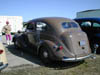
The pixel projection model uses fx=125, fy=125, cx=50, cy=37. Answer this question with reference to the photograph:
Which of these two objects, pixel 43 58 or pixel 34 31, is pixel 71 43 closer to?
Result: pixel 43 58

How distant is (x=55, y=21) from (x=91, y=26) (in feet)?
8.74

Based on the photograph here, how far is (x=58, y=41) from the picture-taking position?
4660 mm

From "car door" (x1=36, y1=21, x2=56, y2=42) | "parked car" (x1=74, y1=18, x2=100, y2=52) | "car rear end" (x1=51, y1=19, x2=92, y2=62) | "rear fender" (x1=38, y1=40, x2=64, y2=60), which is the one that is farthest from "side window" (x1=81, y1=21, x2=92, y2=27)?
"rear fender" (x1=38, y1=40, x2=64, y2=60)

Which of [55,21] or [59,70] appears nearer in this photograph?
[59,70]

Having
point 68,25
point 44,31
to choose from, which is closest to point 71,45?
point 68,25

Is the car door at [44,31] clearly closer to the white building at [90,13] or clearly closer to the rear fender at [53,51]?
the rear fender at [53,51]

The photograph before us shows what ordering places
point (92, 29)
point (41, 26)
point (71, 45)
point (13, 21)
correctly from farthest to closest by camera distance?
point (13, 21) < point (92, 29) < point (41, 26) < point (71, 45)

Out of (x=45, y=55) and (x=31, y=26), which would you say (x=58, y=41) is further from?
(x=31, y=26)

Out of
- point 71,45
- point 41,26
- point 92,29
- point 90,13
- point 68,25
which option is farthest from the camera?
point 90,13

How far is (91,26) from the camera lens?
6906 millimetres

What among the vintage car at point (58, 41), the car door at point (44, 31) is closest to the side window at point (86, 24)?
the vintage car at point (58, 41)

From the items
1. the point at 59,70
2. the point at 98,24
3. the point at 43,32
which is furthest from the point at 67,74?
the point at 98,24

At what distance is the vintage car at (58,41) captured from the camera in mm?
4535

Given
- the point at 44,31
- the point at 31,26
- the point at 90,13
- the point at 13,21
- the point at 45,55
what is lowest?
the point at 45,55
